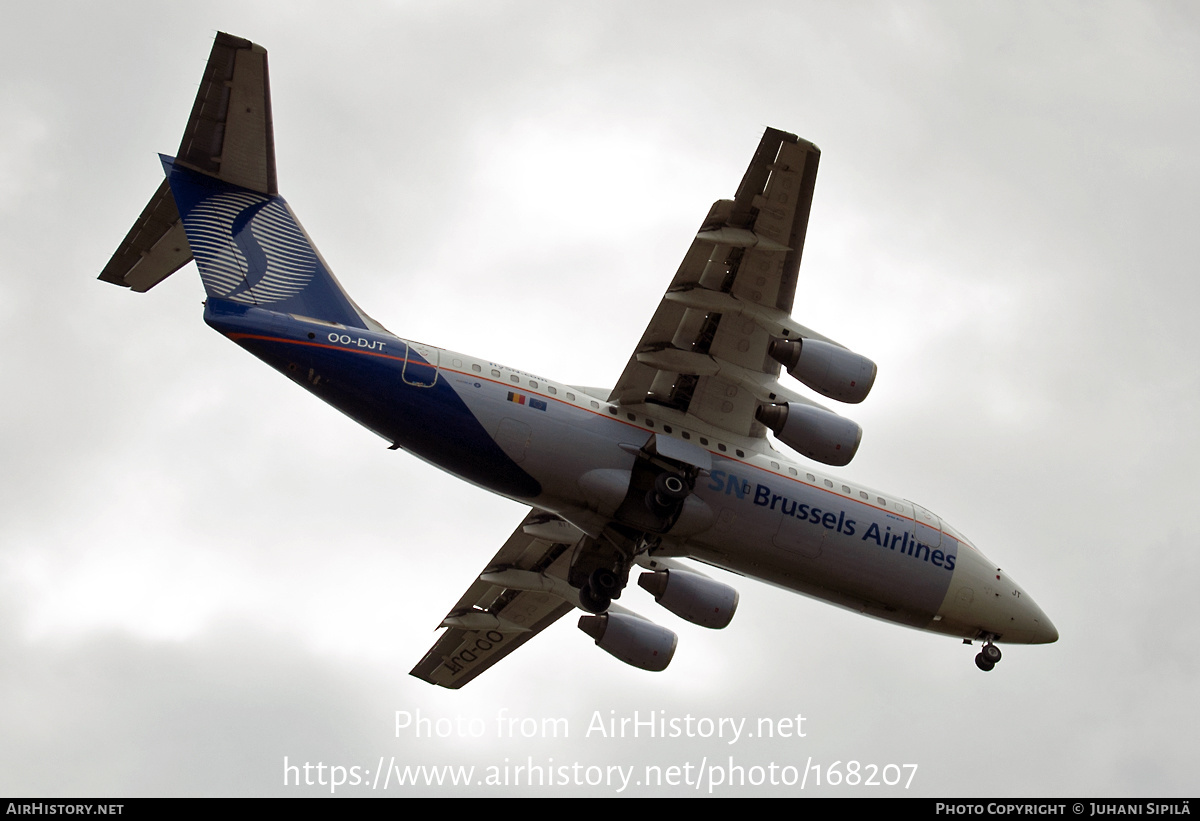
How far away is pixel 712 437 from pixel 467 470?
3566mm

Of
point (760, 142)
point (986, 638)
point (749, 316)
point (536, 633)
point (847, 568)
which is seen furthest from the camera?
point (536, 633)

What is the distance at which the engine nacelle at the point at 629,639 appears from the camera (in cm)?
2094

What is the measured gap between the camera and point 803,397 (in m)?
17.5

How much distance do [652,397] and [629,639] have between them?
5016 mm

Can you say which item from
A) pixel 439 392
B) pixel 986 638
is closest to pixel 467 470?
pixel 439 392

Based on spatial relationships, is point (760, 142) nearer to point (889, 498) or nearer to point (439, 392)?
point (439, 392)

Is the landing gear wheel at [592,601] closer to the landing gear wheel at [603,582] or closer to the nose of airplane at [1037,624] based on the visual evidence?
the landing gear wheel at [603,582]

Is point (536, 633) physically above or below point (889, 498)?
below

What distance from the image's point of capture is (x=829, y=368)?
16.6 meters

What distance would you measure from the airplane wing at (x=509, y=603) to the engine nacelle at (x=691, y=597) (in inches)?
58.9

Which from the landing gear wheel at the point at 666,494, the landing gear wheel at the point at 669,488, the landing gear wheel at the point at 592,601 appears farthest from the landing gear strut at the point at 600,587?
the landing gear wheel at the point at 669,488

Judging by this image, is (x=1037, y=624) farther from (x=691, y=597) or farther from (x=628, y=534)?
(x=628, y=534)

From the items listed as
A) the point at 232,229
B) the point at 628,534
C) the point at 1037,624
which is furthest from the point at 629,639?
the point at 232,229

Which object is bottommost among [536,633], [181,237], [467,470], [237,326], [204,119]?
[536,633]
